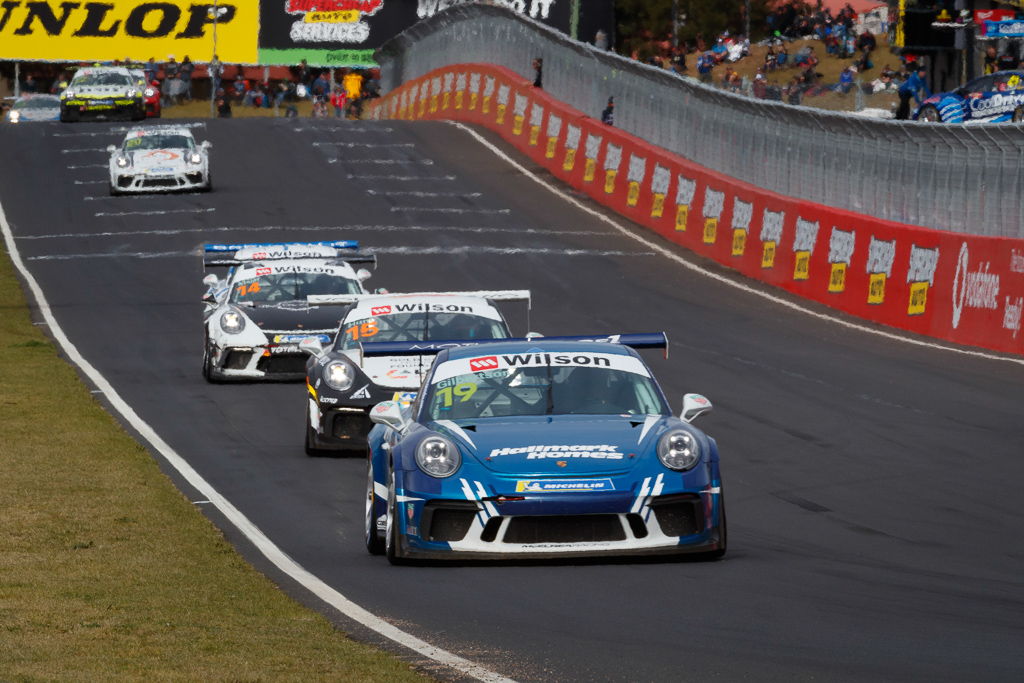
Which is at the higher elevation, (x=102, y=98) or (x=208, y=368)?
(x=208, y=368)

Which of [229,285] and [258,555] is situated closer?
[258,555]

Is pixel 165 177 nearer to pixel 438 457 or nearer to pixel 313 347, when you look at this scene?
pixel 313 347

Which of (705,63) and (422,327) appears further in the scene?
(705,63)

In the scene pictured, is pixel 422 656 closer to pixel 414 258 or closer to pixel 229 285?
pixel 229 285

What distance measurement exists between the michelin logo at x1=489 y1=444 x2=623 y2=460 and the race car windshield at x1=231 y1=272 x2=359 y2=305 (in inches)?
411

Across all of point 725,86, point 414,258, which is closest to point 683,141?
point 725,86

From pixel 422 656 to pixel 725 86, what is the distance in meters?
30.9

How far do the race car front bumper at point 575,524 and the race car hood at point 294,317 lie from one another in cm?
956

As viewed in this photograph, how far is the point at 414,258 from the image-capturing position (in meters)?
31.4

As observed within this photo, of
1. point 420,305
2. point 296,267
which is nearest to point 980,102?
point 296,267

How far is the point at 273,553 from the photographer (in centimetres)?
1030

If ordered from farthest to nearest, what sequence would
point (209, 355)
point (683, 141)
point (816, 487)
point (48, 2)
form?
point (48, 2) → point (683, 141) → point (209, 355) → point (816, 487)

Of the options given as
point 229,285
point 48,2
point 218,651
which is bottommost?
point 48,2

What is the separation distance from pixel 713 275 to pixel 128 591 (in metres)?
21.2
